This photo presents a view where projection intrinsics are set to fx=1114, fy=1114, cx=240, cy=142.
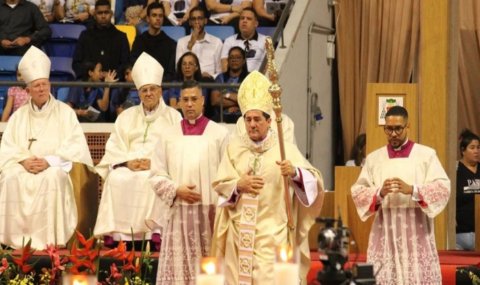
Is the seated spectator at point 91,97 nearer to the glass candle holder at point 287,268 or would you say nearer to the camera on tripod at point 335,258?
the glass candle holder at point 287,268

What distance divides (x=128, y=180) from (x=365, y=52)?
561cm

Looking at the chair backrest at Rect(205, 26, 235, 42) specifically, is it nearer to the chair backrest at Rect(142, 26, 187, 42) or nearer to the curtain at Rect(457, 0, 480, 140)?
the chair backrest at Rect(142, 26, 187, 42)

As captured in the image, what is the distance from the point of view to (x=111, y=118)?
38.1 feet

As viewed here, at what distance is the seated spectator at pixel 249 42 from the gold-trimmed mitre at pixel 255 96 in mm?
4030

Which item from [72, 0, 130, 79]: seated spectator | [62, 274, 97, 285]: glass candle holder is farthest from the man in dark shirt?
[62, 274, 97, 285]: glass candle holder

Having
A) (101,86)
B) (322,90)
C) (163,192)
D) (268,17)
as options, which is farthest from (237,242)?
→ (322,90)

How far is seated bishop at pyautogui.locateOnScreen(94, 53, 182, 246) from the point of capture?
9547 millimetres

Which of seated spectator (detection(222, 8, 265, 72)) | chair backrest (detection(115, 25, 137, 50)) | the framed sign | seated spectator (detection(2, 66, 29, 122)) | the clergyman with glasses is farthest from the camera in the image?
chair backrest (detection(115, 25, 137, 50))

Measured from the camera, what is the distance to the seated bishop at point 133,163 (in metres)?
9.55

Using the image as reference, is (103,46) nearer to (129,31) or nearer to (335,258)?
(129,31)

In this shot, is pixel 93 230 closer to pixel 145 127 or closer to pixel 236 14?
pixel 145 127

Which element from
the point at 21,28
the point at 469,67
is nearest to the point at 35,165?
the point at 21,28

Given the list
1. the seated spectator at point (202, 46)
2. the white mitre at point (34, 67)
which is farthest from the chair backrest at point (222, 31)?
the white mitre at point (34, 67)

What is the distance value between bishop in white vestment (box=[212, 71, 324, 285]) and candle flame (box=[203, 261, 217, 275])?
→ 3.47 metres
